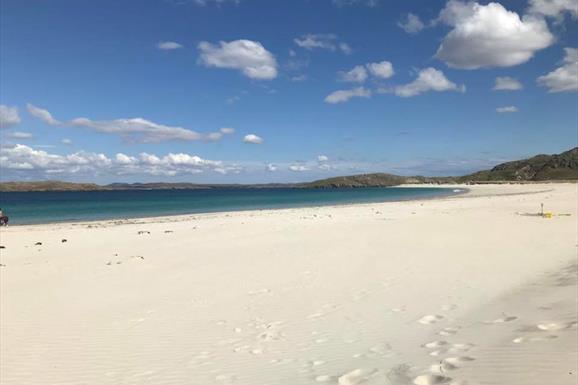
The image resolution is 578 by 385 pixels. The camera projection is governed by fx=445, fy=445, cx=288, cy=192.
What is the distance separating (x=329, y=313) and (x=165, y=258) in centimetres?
896

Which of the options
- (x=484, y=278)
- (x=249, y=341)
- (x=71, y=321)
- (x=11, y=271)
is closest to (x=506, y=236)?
(x=484, y=278)

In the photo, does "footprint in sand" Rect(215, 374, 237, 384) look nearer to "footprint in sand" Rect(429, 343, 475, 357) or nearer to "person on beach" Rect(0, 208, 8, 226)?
"footprint in sand" Rect(429, 343, 475, 357)

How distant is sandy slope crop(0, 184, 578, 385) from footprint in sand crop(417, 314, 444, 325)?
51mm

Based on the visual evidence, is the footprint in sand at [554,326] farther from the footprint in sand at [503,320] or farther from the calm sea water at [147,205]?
the calm sea water at [147,205]

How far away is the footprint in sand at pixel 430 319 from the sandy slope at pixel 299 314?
2.0 inches

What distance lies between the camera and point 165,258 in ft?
52.1

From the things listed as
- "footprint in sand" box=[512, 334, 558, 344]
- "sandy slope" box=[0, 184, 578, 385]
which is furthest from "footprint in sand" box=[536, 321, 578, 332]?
"footprint in sand" box=[512, 334, 558, 344]

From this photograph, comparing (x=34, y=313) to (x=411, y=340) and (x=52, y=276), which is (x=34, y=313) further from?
(x=411, y=340)

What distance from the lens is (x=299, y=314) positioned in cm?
859

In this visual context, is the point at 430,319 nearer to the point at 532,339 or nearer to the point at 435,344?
the point at 435,344

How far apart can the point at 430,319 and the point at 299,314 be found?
242 cm

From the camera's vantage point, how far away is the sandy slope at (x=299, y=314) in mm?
5812

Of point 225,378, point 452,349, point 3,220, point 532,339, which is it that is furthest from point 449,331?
point 3,220

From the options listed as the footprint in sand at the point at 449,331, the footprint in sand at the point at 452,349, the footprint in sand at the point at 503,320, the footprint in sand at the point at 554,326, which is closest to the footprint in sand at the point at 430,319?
the footprint in sand at the point at 449,331
